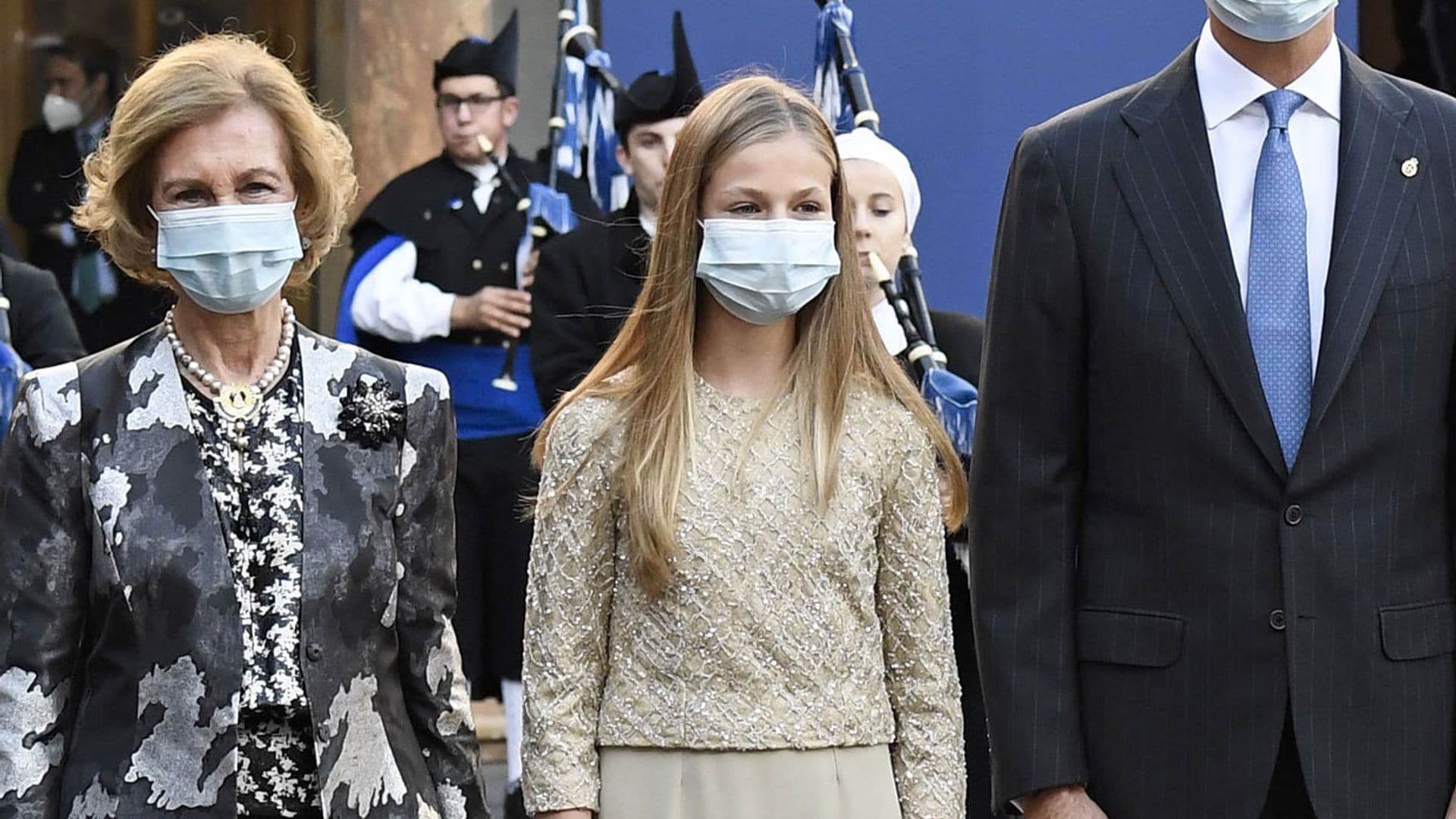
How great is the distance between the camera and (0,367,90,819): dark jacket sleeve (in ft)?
11.1

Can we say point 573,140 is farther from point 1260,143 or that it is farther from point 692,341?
point 1260,143

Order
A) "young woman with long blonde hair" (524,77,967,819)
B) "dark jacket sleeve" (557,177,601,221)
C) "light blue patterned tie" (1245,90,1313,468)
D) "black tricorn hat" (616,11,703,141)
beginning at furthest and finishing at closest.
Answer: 1. "dark jacket sleeve" (557,177,601,221)
2. "black tricorn hat" (616,11,703,141)
3. "young woman with long blonde hair" (524,77,967,819)
4. "light blue patterned tie" (1245,90,1313,468)

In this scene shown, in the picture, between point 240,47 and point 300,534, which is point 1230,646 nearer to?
point 300,534

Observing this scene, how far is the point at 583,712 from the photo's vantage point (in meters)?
3.73

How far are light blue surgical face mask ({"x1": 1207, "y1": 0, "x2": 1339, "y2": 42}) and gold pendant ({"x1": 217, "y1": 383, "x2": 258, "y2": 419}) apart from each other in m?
1.45

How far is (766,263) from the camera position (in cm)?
385

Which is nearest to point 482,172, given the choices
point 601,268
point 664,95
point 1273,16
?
point 664,95

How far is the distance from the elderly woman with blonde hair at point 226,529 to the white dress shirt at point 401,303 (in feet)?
12.3

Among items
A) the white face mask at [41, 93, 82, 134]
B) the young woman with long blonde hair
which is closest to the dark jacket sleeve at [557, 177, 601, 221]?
the white face mask at [41, 93, 82, 134]

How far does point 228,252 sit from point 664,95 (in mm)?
3437

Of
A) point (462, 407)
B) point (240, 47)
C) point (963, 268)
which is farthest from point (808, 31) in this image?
point (240, 47)

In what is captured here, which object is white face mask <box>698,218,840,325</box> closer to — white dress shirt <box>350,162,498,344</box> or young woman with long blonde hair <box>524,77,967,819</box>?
young woman with long blonde hair <box>524,77,967,819</box>

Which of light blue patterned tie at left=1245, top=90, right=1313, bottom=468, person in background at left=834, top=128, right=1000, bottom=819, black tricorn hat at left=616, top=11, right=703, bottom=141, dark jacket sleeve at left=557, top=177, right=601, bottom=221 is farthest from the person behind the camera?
dark jacket sleeve at left=557, top=177, right=601, bottom=221

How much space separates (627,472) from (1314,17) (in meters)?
1.17
